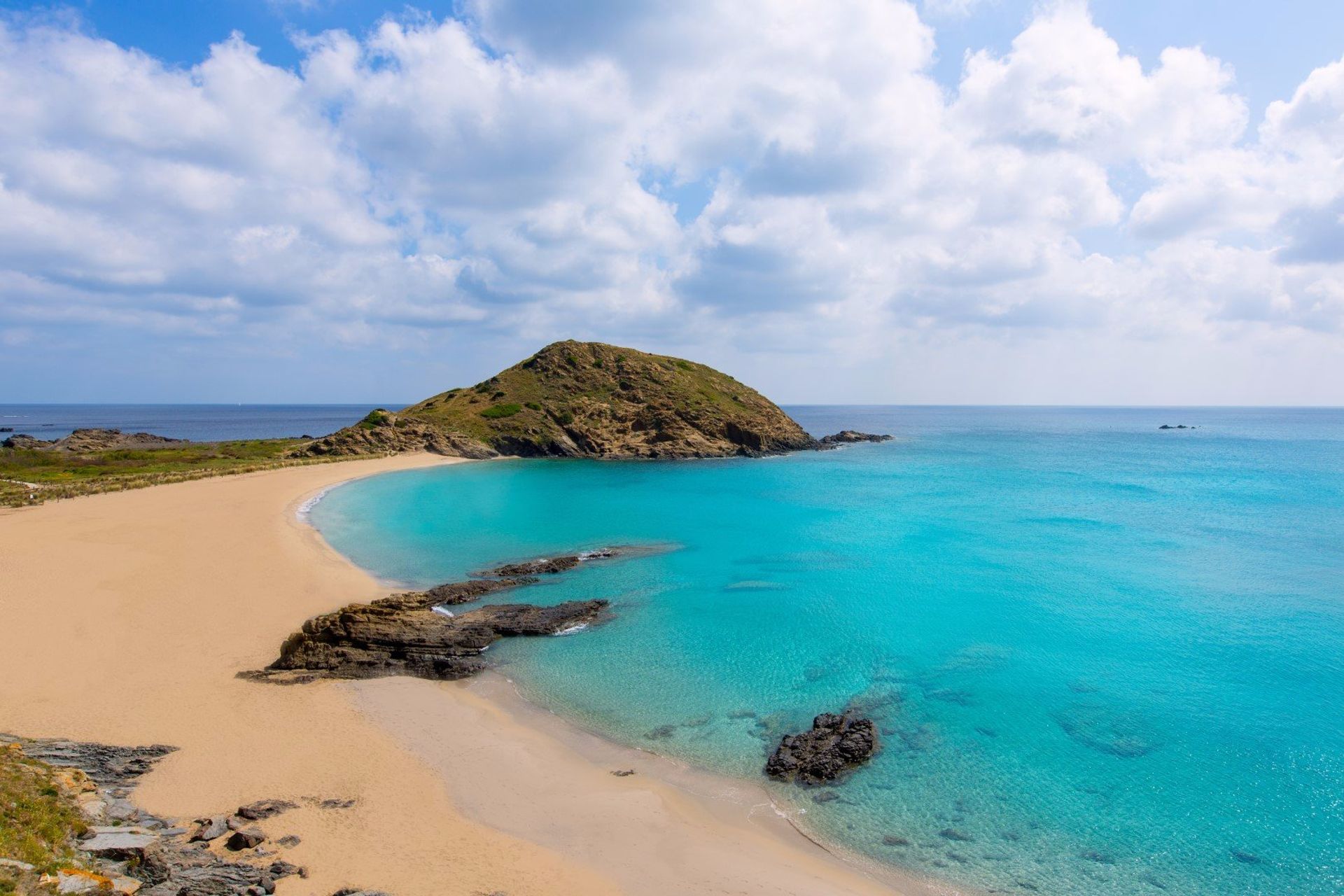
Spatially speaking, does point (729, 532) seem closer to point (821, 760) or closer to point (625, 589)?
point (625, 589)

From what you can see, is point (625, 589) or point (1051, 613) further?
point (625, 589)

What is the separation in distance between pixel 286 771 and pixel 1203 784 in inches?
955

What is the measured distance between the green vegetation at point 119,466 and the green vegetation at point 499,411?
1876cm

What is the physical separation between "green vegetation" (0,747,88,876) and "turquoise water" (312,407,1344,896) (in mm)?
12322

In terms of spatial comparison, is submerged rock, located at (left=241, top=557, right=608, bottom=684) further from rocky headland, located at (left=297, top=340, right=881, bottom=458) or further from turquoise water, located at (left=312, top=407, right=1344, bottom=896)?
rocky headland, located at (left=297, top=340, right=881, bottom=458)

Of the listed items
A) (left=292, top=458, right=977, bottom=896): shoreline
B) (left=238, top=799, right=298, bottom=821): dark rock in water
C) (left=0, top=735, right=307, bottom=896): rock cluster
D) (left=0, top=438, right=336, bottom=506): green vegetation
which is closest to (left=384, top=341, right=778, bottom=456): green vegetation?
(left=0, top=438, right=336, bottom=506): green vegetation

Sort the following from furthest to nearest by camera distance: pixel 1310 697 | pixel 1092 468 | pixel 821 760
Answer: pixel 1092 468 → pixel 1310 697 → pixel 821 760

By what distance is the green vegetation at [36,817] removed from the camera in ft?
34.0

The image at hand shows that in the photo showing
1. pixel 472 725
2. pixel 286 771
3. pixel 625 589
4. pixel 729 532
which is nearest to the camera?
pixel 286 771

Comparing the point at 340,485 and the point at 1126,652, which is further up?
the point at 340,485

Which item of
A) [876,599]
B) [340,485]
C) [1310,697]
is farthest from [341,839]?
[340,485]

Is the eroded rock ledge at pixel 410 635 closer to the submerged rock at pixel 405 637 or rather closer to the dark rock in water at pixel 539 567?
the submerged rock at pixel 405 637

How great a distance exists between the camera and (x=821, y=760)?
18234 mm

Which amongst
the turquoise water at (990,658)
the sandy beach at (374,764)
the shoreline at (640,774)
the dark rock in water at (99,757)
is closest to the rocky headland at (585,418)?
the turquoise water at (990,658)
